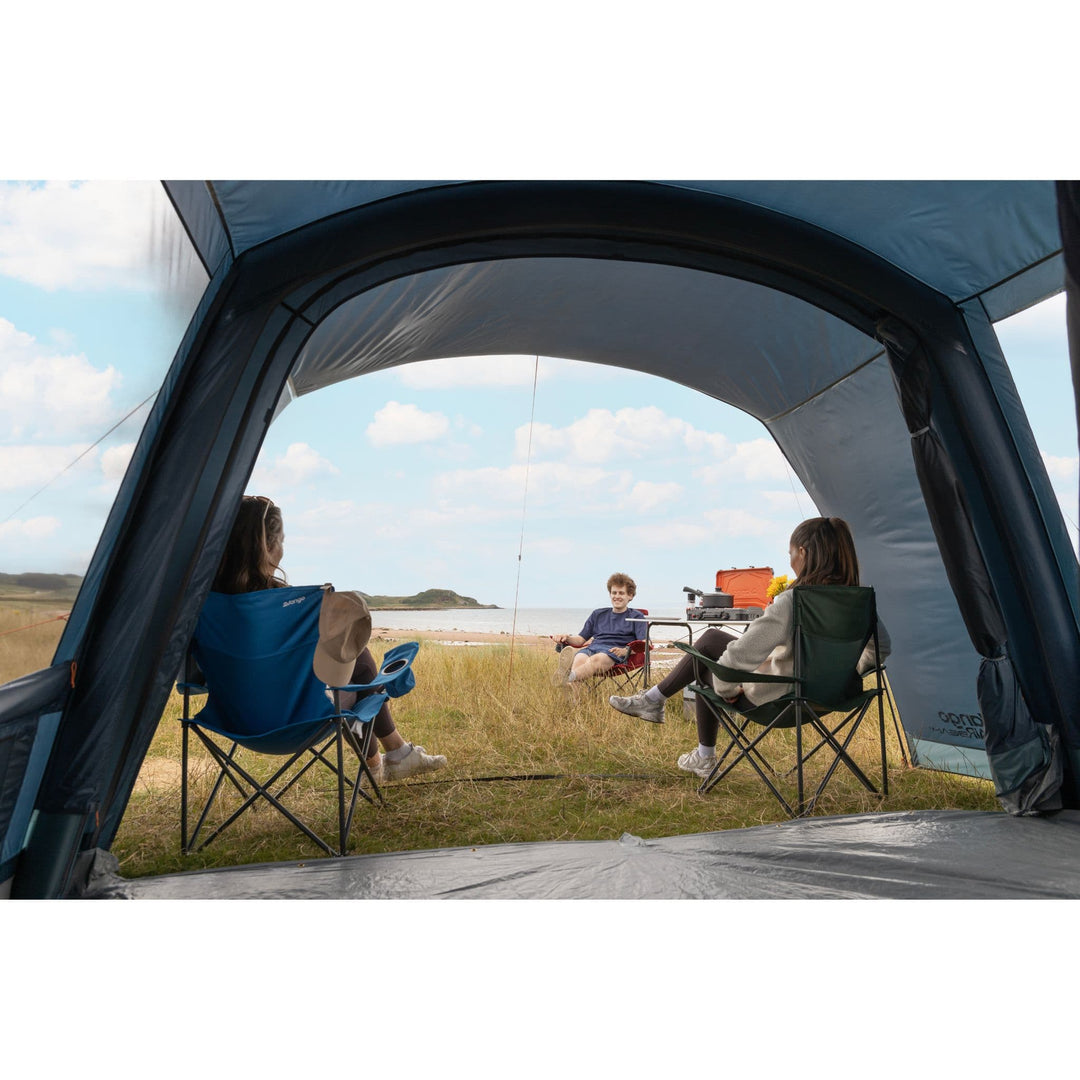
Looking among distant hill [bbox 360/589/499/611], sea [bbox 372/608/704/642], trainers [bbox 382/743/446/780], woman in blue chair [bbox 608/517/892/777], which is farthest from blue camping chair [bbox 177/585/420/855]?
distant hill [bbox 360/589/499/611]

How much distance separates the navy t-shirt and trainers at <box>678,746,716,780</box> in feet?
6.05

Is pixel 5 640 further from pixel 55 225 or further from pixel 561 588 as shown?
pixel 561 588

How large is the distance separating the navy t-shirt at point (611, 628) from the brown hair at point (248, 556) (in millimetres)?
2921

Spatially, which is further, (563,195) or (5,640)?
(563,195)

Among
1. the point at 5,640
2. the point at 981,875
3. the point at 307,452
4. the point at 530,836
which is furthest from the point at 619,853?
the point at 307,452

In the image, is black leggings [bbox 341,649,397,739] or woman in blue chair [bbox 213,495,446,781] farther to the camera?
black leggings [bbox 341,649,397,739]

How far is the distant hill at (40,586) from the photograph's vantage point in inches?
66.6

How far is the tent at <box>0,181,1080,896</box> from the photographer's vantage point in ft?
6.59

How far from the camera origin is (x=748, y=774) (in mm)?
3338

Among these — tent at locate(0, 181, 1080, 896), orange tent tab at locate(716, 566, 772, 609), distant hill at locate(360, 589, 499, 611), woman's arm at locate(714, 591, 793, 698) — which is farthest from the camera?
distant hill at locate(360, 589, 499, 611)

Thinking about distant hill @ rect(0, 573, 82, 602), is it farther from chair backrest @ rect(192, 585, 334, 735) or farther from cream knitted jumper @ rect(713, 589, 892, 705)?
cream knitted jumper @ rect(713, 589, 892, 705)

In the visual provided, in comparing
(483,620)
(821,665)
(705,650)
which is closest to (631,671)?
(705,650)

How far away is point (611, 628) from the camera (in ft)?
17.5
